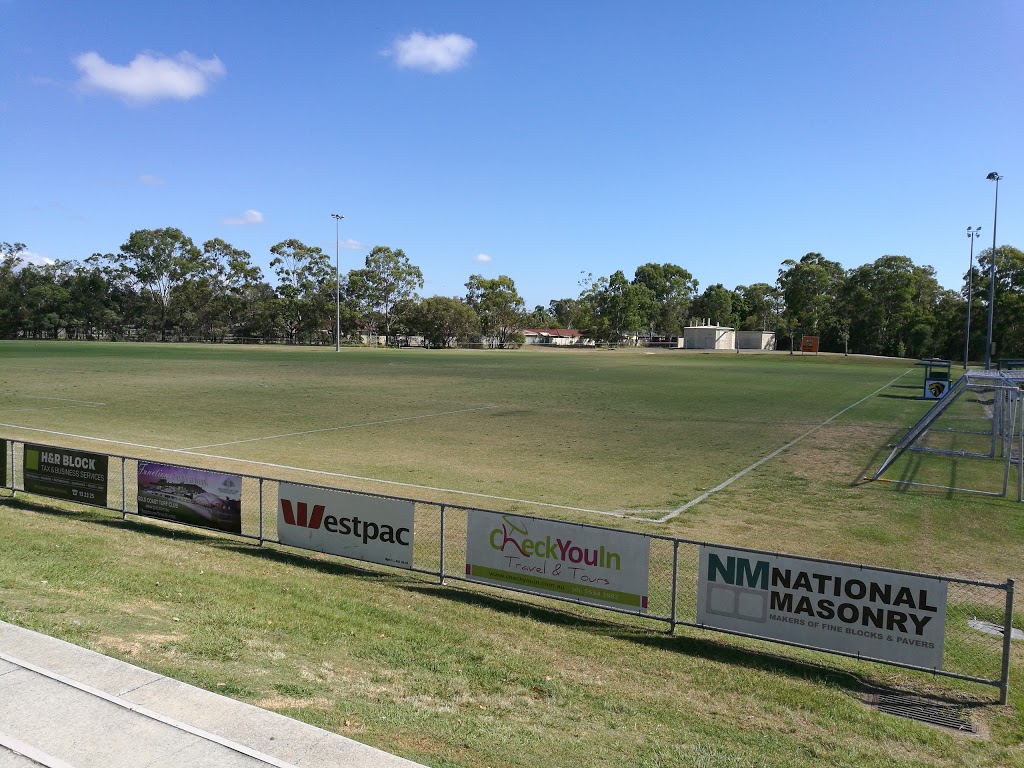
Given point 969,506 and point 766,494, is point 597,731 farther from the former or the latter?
point 969,506

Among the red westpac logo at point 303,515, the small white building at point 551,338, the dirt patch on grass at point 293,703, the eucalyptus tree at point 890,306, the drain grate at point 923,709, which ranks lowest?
the drain grate at point 923,709

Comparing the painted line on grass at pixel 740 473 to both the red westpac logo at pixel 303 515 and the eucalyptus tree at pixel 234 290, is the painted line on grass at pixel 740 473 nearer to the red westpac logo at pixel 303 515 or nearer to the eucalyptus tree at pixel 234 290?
the red westpac logo at pixel 303 515

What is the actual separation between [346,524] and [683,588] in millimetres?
5174

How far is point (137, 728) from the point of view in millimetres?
4840

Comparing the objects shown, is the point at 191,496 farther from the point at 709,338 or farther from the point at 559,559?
the point at 709,338

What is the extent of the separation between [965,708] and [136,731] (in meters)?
7.44

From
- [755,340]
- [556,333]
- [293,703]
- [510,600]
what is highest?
[556,333]

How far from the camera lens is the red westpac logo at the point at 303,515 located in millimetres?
11125

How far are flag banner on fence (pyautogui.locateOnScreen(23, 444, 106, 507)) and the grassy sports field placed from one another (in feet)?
1.22

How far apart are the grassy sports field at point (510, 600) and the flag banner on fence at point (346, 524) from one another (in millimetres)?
339

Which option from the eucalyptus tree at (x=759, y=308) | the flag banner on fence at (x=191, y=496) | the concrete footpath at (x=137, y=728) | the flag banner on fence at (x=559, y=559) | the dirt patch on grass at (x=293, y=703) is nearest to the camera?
the concrete footpath at (x=137, y=728)

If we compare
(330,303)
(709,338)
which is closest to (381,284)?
(330,303)

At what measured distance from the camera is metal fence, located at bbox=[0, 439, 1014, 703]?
298 inches

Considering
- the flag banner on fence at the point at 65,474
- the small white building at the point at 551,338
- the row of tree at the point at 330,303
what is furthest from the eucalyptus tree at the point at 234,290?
the flag banner on fence at the point at 65,474
